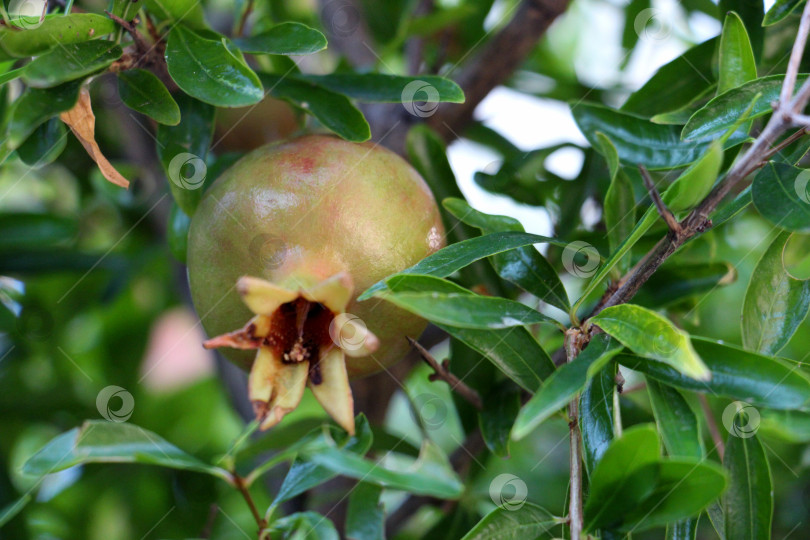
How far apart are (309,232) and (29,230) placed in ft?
2.61

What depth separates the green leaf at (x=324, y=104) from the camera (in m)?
0.76

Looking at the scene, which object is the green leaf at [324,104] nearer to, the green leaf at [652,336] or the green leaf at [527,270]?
the green leaf at [527,270]

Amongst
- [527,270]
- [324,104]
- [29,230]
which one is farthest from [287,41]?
[29,230]

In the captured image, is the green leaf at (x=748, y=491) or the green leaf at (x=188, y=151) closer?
the green leaf at (x=748, y=491)

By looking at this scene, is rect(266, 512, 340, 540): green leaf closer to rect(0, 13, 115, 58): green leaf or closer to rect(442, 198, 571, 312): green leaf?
rect(442, 198, 571, 312): green leaf

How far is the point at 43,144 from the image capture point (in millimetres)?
759

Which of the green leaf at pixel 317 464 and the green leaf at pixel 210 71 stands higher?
the green leaf at pixel 210 71

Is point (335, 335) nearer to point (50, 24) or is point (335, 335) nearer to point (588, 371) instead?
point (588, 371)

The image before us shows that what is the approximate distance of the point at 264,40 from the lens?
2.56 feet

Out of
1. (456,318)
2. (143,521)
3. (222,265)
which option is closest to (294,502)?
(143,521)

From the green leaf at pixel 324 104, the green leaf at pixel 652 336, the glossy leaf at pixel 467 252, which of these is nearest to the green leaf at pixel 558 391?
the green leaf at pixel 652 336

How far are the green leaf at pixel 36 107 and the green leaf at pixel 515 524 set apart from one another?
489mm

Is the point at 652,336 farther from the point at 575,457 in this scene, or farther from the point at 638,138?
the point at 638,138

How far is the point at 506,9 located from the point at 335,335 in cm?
104
